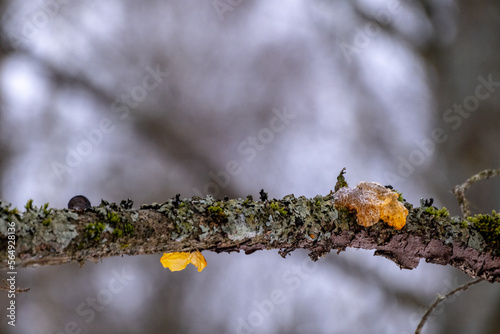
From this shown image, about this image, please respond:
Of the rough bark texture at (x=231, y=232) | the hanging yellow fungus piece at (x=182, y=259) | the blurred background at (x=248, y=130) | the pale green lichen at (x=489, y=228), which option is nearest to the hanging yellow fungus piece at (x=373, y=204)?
the rough bark texture at (x=231, y=232)

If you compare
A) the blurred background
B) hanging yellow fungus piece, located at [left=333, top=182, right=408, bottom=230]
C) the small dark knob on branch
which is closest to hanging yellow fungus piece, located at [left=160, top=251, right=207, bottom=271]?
the small dark knob on branch

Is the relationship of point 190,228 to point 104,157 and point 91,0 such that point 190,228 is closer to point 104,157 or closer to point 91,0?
point 104,157

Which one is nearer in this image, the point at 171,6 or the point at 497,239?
the point at 497,239

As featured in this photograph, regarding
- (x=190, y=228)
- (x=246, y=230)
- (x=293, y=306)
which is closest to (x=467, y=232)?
(x=246, y=230)

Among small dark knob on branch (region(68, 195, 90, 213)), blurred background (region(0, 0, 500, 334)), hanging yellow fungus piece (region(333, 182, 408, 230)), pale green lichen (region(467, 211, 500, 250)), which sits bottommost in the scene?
pale green lichen (region(467, 211, 500, 250))

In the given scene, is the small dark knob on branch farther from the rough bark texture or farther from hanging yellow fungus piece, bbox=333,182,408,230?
hanging yellow fungus piece, bbox=333,182,408,230

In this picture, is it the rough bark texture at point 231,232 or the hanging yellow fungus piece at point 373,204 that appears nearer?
the rough bark texture at point 231,232

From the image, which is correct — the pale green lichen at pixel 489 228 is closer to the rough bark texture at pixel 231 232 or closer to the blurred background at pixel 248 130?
the rough bark texture at pixel 231 232
